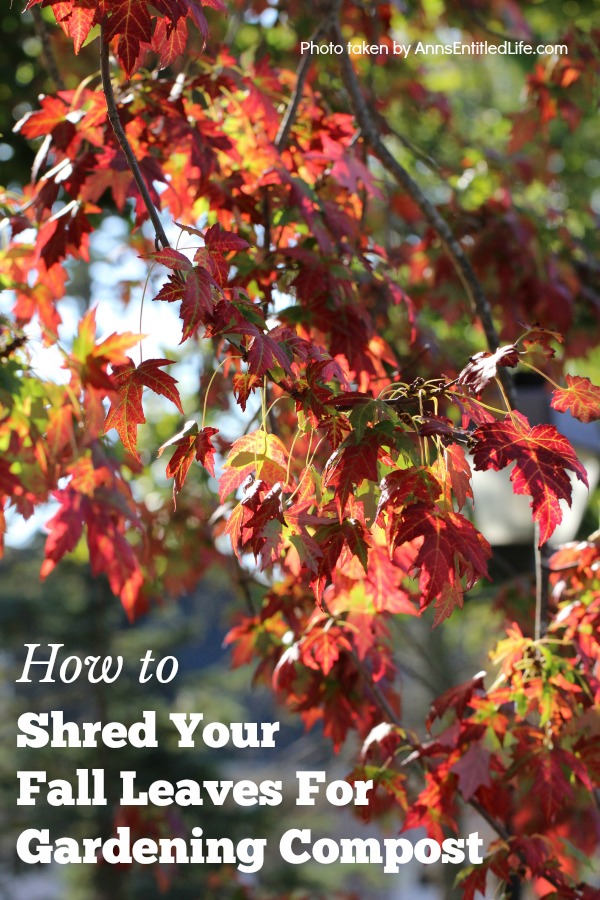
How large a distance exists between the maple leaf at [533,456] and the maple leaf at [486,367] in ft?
0.22

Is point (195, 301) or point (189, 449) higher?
point (195, 301)

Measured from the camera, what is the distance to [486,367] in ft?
4.76

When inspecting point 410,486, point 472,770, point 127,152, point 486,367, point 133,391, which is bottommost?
point 472,770

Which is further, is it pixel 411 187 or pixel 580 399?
pixel 411 187

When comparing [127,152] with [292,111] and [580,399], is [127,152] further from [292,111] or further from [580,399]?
[292,111]

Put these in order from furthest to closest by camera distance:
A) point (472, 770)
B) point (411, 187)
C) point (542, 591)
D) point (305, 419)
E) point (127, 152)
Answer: point (411, 187) < point (542, 591) < point (472, 770) < point (127, 152) < point (305, 419)

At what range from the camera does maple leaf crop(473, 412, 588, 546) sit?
4.80ft

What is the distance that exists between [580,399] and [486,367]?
0.66ft

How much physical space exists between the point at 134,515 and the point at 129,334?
451 millimetres

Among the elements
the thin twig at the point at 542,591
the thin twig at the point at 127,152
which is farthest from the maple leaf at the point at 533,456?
the thin twig at the point at 542,591

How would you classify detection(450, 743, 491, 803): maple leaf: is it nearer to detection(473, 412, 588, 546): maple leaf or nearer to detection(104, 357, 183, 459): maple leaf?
detection(473, 412, 588, 546): maple leaf

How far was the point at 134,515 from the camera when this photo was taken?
8.32 ft

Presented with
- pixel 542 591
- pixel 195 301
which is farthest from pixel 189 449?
pixel 542 591

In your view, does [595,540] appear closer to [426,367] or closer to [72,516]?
[72,516]
